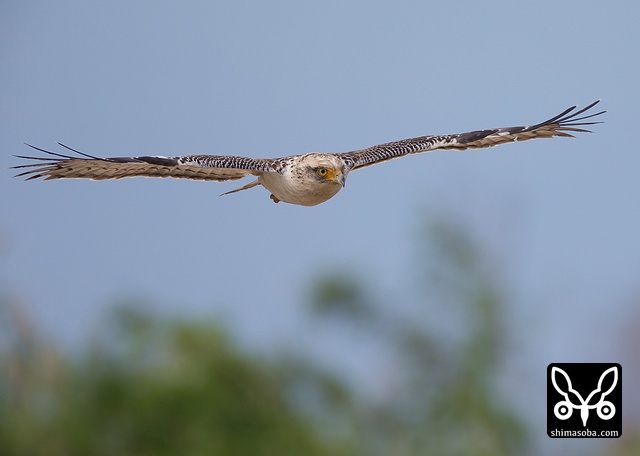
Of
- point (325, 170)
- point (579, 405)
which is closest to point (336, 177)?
point (325, 170)

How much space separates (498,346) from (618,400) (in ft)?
36.1

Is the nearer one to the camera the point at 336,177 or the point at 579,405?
the point at 336,177

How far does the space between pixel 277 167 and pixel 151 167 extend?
142 cm

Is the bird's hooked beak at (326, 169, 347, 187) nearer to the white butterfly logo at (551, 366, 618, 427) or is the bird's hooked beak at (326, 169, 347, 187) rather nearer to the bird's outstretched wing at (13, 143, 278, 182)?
the bird's outstretched wing at (13, 143, 278, 182)

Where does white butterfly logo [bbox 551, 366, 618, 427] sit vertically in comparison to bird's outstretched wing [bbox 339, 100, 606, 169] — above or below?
below

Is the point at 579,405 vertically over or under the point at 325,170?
under

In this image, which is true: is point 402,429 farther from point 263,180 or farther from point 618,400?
point 263,180

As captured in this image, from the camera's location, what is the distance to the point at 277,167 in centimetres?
1316

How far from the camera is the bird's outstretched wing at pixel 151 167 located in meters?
12.8

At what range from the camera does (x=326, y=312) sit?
27.0 meters

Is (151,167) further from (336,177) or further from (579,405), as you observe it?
(579,405)

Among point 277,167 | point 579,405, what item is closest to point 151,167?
point 277,167

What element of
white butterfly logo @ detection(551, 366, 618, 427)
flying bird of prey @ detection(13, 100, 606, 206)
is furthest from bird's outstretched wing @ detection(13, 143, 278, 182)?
white butterfly logo @ detection(551, 366, 618, 427)

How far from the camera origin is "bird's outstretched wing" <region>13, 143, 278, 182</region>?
42.1 ft
